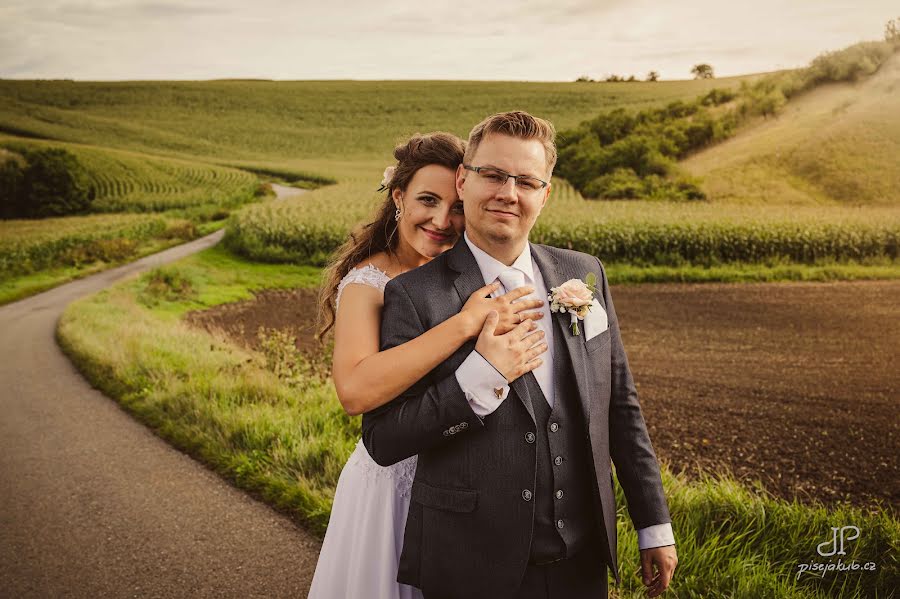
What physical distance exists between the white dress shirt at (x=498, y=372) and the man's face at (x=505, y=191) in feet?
0.30

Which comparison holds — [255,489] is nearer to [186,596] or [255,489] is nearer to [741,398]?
[186,596]

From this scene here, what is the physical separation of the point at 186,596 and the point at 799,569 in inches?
130

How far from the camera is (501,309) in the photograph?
5.45 ft

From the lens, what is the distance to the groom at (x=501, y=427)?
1620mm

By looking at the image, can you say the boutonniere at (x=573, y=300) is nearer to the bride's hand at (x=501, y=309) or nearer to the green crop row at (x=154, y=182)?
the bride's hand at (x=501, y=309)

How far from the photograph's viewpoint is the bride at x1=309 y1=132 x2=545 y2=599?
80.1 inches

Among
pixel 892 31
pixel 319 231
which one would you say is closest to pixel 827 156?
pixel 892 31

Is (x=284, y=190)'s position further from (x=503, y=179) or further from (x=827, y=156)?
(x=503, y=179)

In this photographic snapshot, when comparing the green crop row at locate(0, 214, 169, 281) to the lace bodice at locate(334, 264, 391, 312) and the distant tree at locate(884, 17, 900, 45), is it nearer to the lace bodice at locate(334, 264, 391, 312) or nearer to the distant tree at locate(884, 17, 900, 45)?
the lace bodice at locate(334, 264, 391, 312)

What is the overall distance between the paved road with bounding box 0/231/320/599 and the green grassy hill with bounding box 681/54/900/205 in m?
20.8

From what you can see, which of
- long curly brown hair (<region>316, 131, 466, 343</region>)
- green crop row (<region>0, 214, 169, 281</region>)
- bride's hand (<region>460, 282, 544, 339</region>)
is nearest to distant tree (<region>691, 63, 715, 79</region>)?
green crop row (<region>0, 214, 169, 281</region>)

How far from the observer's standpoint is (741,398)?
8023 mm

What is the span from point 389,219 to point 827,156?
25015 mm

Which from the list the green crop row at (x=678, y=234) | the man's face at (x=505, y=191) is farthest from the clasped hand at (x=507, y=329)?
the green crop row at (x=678, y=234)
